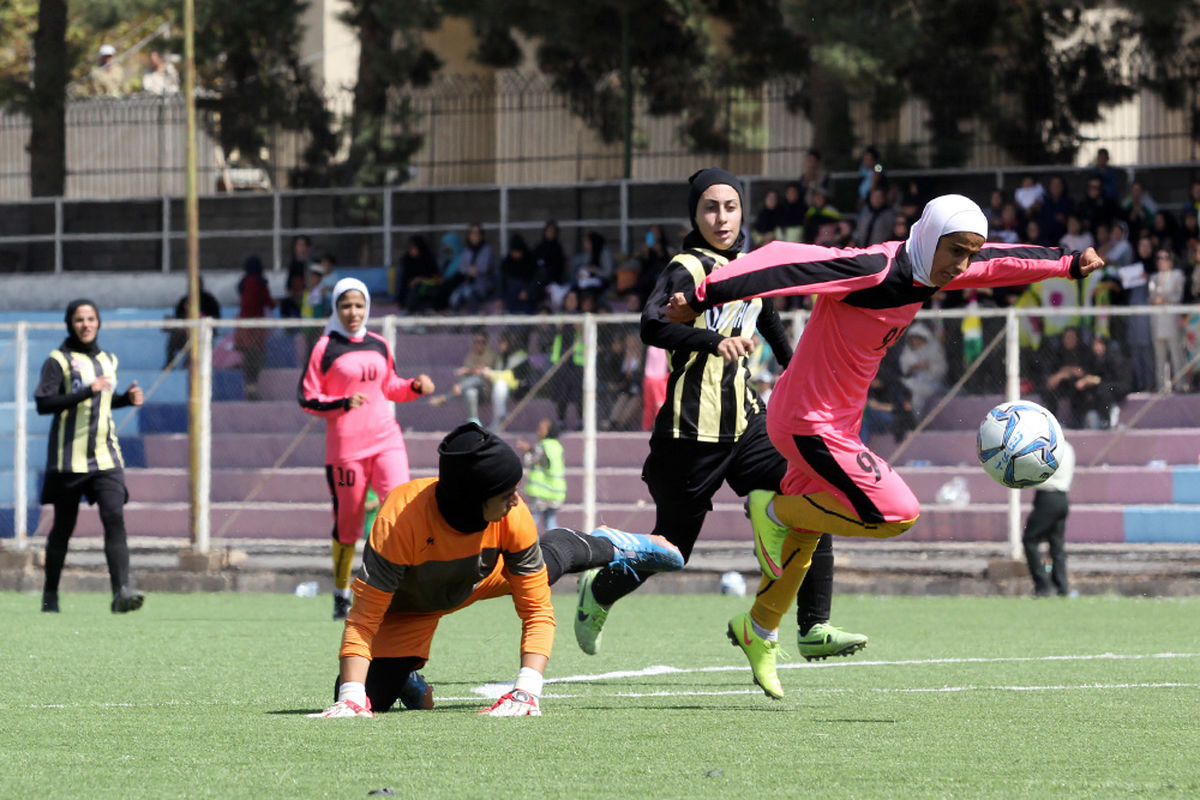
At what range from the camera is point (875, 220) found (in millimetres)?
20094

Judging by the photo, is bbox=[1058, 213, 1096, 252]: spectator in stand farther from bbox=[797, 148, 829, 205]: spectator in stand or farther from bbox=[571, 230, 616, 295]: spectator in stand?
bbox=[571, 230, 616, 295]: spectator in stand

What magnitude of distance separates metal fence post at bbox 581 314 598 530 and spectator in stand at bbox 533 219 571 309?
4.56m

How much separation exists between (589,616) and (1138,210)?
43.7ft

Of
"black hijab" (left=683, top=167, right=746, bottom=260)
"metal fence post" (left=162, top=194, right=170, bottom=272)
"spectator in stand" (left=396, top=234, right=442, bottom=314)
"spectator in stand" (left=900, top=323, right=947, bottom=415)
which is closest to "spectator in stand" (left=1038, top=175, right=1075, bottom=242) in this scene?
"spectator in stand" (left=900, top=323, right=947, bottom=415)

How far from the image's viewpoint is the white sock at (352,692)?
6746 millimetres

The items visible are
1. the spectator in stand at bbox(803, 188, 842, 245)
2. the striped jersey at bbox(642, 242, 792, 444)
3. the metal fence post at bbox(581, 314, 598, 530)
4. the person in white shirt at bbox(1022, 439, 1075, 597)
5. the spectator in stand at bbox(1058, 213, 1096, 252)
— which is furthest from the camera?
the spectator in stand at bbox(803, 188, 842, 245)

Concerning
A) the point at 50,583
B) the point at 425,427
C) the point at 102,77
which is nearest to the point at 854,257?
the point at 50,583

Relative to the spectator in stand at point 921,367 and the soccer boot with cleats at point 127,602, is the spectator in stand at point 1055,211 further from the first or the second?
the soccer boot with cleats at point 127,602

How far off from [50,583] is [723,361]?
7.28 metres

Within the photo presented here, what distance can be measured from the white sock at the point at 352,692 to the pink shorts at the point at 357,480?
5.52 m

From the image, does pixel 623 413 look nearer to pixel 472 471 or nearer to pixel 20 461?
pixel 20 461

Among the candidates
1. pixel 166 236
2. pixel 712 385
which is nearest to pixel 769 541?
pixel 712 385

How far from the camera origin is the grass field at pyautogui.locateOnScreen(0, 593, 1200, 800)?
17.9 feet

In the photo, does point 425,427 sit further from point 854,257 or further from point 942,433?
point 854,257
